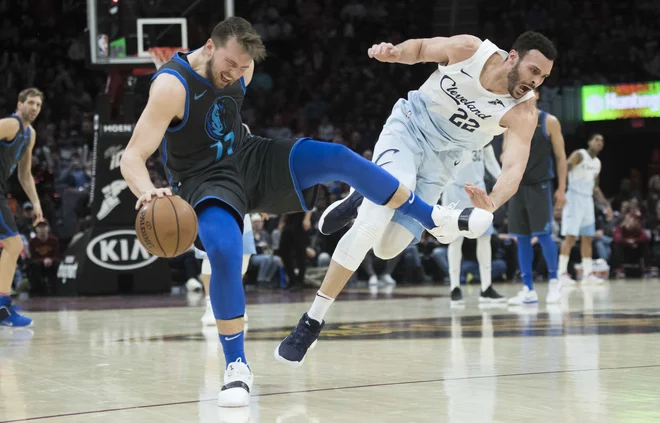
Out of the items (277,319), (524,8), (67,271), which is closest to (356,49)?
(524,8)

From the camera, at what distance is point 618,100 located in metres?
18.6

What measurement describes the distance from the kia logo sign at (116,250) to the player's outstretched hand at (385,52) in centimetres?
749

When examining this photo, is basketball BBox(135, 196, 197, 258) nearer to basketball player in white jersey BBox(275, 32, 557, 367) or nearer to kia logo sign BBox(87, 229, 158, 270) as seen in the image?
basketball player in white jersey BBox(275, 32, 557, 367)

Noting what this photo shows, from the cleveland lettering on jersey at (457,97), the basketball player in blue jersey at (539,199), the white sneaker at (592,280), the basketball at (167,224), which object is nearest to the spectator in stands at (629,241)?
the white sneaker at (592,280)

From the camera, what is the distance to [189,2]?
479 inches

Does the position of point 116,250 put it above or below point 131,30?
below

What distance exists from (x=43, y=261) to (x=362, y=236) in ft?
29.1

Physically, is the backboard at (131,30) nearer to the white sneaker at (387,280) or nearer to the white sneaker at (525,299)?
the white sneaker at (387,280)

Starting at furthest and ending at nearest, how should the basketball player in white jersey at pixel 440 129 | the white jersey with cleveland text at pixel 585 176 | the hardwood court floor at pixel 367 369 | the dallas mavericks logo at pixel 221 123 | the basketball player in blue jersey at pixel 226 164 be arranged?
the white jersey with cleveland text at pixel 585 176 < the basketball player in white jersey at pixel 440 129 < the dallas mavericks logo at pixel 221 123 < the basketball player in blue jersey at pixel 226 164 < the hardwood court floor at pixel 367 369

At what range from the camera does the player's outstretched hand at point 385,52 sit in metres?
4.95

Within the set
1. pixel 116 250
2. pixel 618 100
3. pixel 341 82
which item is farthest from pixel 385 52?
pixel 341 82

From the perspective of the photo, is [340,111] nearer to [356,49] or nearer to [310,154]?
[356,49]

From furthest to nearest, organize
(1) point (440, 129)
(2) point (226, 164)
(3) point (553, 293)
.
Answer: (3) point (553, 293) < (1) point (440, 129) < (2) point (226, 164)

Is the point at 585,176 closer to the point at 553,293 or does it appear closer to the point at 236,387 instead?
the point at 553,293
